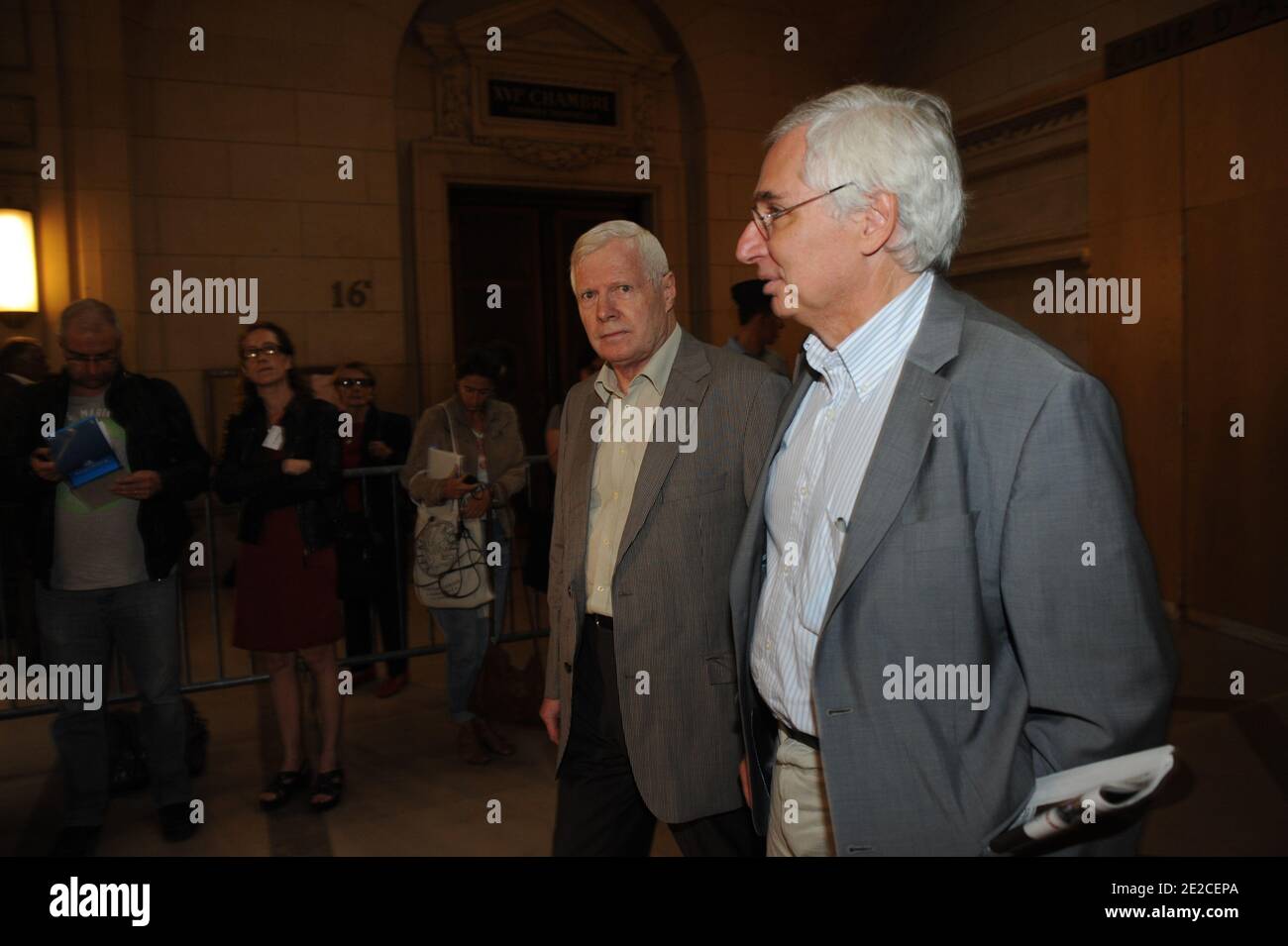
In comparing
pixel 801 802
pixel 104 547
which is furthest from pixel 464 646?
pixel 801 802

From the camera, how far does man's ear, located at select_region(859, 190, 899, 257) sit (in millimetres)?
1675

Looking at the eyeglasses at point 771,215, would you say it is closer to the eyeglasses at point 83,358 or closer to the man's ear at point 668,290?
the man's ear at point 668,290

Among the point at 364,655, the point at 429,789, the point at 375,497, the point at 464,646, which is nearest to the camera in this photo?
the point at 429,789

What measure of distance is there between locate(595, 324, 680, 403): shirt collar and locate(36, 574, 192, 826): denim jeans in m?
2.26

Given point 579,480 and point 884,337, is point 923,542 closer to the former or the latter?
point 884,337

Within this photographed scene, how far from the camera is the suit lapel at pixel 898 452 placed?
1539mm

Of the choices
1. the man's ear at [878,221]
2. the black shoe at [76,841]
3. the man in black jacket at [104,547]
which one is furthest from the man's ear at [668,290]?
the black shoe at [76,841]

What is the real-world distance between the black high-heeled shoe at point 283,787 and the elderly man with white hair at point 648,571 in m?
2.10

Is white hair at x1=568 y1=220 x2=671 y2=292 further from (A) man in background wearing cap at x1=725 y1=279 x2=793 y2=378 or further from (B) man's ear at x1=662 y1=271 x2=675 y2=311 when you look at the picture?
(A) man in background wearing cap at x1=725 y1=279 x2=793 y2=378

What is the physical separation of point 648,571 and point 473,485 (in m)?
2.28

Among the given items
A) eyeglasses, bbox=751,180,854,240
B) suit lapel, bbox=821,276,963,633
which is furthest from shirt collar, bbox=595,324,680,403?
suit lapel, bbox=821,276,963,633

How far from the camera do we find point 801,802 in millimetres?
1812

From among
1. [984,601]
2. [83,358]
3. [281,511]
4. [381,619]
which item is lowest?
[381,619]

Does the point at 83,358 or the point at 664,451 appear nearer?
the point at 664,451
